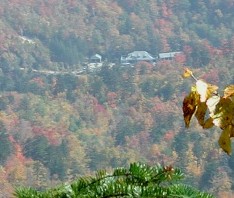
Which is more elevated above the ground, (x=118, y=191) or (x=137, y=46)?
(x=118, y=191)

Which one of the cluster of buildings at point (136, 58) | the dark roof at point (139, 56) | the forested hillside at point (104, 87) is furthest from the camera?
the dark roof at point (139, 56)

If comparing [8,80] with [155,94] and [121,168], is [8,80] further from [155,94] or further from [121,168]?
[121,168]

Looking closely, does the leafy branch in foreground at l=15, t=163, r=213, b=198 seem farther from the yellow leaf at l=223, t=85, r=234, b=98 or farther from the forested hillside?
the forested hillside

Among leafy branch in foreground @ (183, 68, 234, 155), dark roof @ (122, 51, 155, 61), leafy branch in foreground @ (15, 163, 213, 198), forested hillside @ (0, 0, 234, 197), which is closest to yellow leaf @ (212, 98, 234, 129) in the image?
leafy branch in foreground @ (183, 68, 234, 155)

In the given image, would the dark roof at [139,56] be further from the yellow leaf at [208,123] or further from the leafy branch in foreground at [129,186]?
the yellow leaf at [208,123]

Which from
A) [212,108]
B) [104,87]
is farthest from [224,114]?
[104,87]

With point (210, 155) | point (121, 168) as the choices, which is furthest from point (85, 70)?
point (121, 168)

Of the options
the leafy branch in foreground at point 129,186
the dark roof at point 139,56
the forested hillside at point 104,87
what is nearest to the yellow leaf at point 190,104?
the leafy branch in foreground at point 129,186
